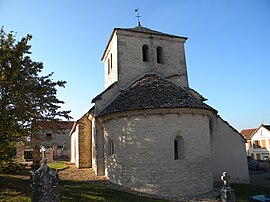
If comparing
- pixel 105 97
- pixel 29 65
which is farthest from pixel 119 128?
pixel 29 65

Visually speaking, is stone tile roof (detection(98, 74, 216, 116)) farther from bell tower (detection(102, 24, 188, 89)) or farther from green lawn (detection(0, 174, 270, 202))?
green lawn (detection(0, 174, 270, 202))

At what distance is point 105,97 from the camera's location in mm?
14812

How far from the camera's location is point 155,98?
11.5 meters

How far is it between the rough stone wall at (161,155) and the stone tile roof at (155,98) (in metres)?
0.56

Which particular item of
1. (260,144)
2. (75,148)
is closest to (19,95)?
(75,148)

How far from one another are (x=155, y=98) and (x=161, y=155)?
9.44 ft

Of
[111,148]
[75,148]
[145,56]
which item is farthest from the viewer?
[75,148]

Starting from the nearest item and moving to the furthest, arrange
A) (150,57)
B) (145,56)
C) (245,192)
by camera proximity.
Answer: (245,192) → (150,57) → (145,56)

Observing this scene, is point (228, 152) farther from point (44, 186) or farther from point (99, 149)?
point (44, 186)

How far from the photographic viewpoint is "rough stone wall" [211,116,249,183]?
14.8 metres

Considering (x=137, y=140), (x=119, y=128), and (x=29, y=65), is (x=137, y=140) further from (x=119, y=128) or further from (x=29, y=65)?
(x=29, y=65)

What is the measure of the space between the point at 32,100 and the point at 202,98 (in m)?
10.9

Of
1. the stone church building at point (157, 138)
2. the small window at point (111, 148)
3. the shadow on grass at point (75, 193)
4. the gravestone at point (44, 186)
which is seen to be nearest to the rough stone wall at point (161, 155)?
the stone church building at point (157, 138)

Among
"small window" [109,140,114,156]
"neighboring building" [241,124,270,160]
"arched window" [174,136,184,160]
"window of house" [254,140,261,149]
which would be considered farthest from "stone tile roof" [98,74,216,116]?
"window of house" [254,140,261,149]
